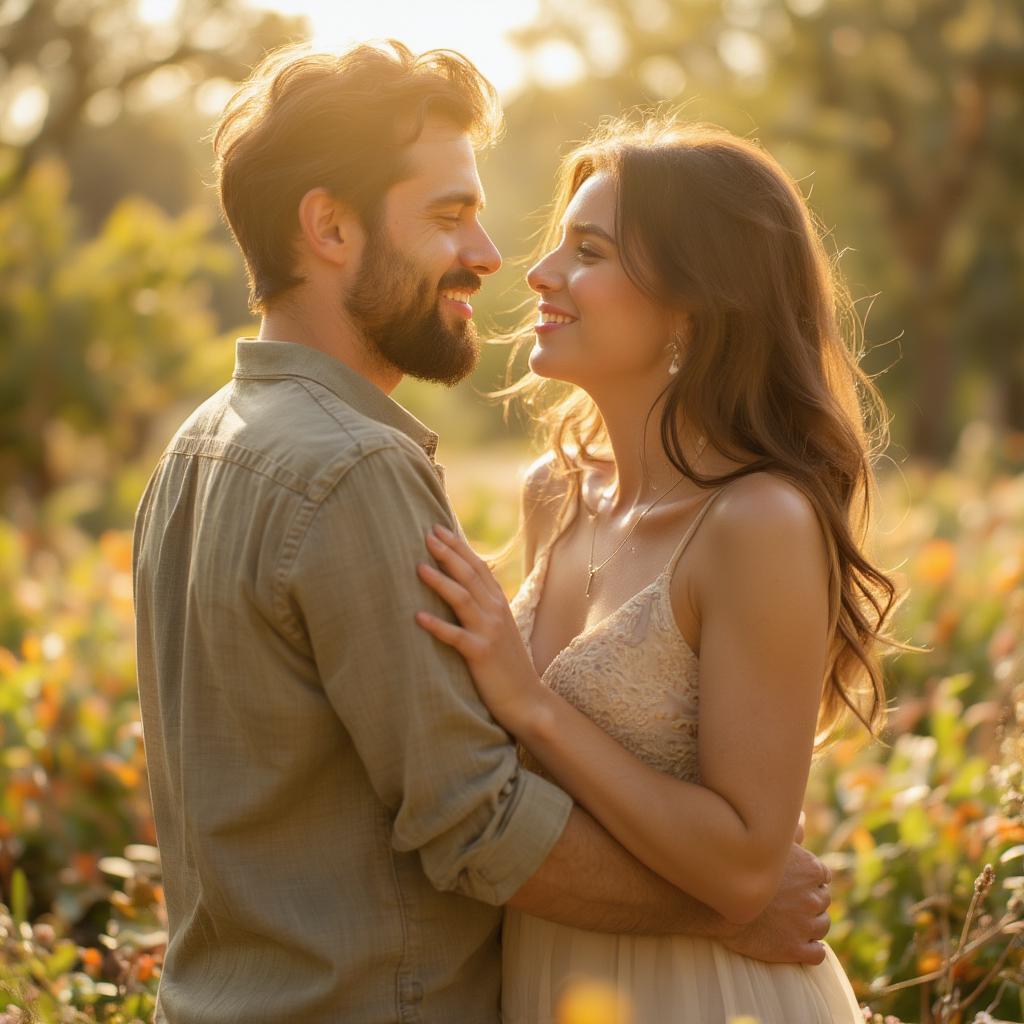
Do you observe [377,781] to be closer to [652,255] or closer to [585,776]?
[585,776]

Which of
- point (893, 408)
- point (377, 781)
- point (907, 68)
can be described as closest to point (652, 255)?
point (377, 781)

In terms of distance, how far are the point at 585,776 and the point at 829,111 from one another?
22.4m

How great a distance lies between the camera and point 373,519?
2.20m

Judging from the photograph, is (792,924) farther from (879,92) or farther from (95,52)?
(879,92)

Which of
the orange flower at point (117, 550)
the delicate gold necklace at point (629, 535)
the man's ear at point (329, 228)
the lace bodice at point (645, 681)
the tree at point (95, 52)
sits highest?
the tree at point (95, 52)

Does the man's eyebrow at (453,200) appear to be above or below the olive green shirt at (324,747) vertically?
above

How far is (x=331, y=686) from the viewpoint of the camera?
2.21m

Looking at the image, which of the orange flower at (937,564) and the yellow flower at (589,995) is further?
the orange flower at (937,564)

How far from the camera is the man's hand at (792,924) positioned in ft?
8.70

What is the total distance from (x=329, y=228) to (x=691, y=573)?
3.31 feet

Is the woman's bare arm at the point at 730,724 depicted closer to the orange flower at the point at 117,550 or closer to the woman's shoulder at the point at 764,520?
the woman's shoulder at the point at 764,520

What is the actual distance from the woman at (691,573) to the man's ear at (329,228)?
59 cm

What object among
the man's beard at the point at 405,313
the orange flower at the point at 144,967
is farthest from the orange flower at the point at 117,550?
the man's beard at the point at 405,313

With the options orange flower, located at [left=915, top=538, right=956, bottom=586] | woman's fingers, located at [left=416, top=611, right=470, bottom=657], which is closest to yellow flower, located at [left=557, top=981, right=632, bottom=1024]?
woman's fingers, located at [left=416, top=611, right=470, bottom=657]
